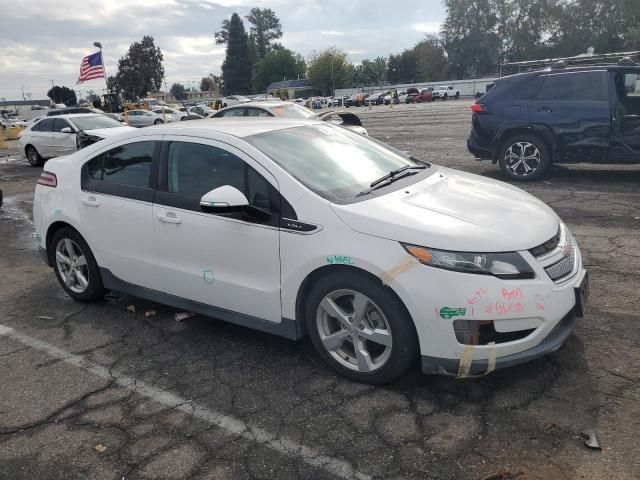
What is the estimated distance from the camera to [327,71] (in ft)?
343

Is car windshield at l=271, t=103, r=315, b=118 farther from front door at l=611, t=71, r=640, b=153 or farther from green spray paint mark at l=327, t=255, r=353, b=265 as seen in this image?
Result: green spray paint mark at l=327, t=255, r=353, b=265

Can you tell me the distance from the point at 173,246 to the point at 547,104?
22.2ft

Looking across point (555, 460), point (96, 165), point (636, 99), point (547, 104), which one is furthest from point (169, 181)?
point (636, 99)

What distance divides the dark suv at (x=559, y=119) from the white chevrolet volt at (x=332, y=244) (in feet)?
16.2

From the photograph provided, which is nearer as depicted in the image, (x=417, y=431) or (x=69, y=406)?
(x=417, y=431)

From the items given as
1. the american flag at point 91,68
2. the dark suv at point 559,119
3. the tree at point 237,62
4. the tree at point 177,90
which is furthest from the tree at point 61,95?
the dark suv at point 559,119

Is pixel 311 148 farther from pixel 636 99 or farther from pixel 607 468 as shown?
pixel 636 99

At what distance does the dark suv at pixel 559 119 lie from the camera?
25.8ft

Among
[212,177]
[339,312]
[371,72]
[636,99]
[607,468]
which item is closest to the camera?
[607,468]

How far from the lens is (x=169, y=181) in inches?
155

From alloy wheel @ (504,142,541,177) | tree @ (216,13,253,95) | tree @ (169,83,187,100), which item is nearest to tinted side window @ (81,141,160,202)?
alloy wheel @ (504,142,541,177)

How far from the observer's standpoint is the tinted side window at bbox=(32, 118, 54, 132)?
1536 cm

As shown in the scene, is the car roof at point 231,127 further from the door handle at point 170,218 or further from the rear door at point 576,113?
the rear door at point 576,113

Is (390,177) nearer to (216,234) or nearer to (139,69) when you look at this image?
(216,234)
